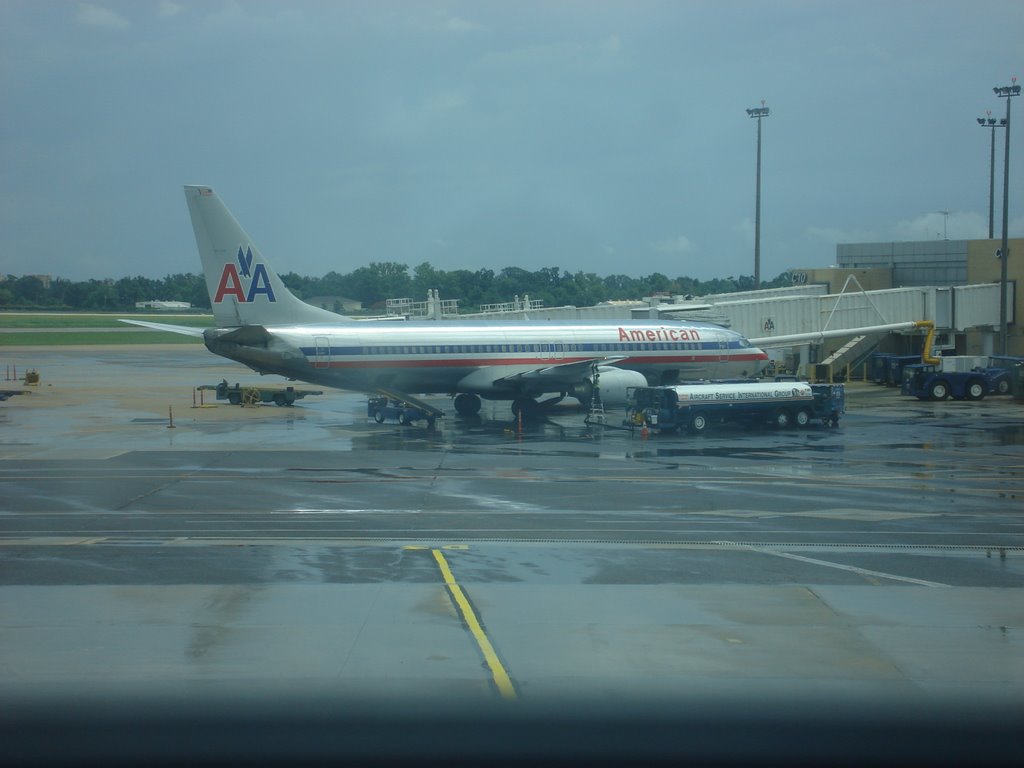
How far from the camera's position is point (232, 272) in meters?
41.5

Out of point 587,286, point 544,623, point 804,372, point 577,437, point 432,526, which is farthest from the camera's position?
point 587,286

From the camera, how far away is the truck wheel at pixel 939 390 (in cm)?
5359

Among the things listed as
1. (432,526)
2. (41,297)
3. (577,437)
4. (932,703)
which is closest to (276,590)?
(432,526)

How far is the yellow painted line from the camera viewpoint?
10.7 m

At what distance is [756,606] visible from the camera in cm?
1455

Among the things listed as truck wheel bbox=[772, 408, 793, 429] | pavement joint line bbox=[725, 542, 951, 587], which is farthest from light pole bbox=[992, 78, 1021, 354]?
pavement joint line bbox=[725, 542, 951, 587]

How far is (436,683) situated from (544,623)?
9.33ft

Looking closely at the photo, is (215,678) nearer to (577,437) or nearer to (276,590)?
(276,590)

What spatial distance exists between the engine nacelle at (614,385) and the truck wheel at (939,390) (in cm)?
1904

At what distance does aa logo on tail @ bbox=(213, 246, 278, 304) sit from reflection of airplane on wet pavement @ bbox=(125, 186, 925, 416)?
0.04m

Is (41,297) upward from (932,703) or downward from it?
upward

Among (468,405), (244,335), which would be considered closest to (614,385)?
(468,405)

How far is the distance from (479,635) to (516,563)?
4892 mm

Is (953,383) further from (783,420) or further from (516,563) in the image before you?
(516,563)
